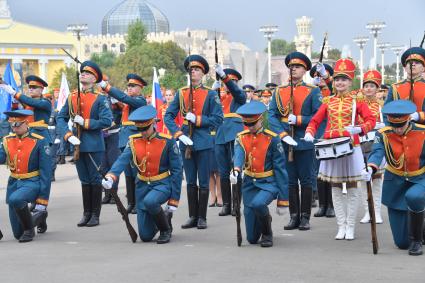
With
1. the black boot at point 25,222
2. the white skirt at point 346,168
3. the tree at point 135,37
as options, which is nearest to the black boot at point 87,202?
the black boot at point 25,222

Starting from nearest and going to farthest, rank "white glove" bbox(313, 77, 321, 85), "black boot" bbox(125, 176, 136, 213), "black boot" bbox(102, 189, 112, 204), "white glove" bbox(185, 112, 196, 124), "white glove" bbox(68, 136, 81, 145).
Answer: "white glove" bbox(185, 112, 196, 124), "white glove" bbox(68, 136, 81, 145), "white glove" bbox(313, 77, 321, 85), "black boot" bbox(125, 176, 136, 213), "black boot" bbox(102, 189, 112, 204)

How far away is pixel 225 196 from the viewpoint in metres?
14.0

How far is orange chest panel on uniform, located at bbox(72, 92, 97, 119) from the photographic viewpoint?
13109mm

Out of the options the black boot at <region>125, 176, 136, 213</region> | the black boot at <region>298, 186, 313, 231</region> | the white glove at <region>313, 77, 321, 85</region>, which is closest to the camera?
the black boot at <region>298, 186, 313, 231</region>

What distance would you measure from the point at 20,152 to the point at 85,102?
4.84ft

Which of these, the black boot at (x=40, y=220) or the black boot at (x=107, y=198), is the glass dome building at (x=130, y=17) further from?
the black boot at (x=40, y=220)

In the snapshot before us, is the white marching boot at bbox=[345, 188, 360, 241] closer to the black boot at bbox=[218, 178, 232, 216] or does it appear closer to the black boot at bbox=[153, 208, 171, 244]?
the black boot at bbox=[153, 208, 171, 244]

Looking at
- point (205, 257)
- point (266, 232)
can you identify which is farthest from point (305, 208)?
point (205, 257)

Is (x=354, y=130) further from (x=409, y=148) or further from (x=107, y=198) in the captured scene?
(x=107, y=198)

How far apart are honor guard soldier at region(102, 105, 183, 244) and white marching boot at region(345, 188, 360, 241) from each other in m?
1.87

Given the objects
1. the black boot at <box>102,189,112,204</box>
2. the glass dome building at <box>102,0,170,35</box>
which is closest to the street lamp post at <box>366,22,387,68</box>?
the black boot at <box>102,189,112,204</box>

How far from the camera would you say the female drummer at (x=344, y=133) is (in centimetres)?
1115

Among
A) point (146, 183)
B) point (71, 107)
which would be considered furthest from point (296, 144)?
point (71, 107)

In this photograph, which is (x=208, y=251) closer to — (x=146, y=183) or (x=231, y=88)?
(x=146, y=183)
